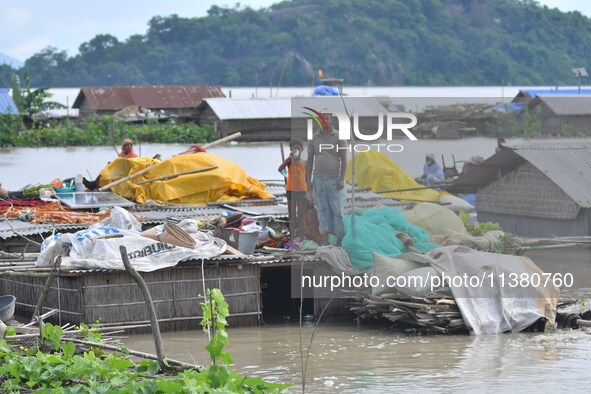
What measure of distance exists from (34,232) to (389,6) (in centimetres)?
6104

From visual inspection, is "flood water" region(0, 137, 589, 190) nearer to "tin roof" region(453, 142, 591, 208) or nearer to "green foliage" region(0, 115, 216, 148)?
"green foliage" region(0, 115, 216, 148)

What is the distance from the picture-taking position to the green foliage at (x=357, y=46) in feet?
219

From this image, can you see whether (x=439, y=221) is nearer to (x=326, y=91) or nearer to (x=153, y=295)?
(x=153, y=295)

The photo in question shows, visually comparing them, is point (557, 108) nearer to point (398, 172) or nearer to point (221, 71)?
point (398, 172)

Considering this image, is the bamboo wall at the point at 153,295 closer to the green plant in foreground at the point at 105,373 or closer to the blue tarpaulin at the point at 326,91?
the green plant in foreground at the point at 105,373

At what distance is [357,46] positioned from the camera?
70938mm

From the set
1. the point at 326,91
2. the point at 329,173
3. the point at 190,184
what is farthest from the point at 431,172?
the point at 329,173

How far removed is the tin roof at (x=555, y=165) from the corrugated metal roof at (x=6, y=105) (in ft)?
91.5

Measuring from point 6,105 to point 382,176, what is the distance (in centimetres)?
2932

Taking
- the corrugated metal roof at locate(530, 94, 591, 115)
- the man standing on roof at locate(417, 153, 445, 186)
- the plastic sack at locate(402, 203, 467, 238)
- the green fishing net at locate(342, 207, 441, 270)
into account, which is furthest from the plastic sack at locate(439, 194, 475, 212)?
the corrugated metal roof at locate(530, 94, 591, 115)

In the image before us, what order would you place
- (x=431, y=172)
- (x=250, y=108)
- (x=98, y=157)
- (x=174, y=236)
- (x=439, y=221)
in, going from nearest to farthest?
(x=174, y=236) < (x=439, y=221) < (x=431, y=172) < (x=98, y=157) < (x=250, y=108)

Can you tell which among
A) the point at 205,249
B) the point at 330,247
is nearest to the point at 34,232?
the point at 205,249

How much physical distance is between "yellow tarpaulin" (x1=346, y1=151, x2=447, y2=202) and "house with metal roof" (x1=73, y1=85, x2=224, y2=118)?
2935 cm

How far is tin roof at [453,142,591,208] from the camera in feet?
42.2
